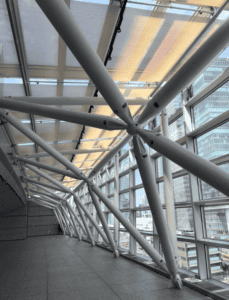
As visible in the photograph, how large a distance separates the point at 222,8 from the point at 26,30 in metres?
6.67

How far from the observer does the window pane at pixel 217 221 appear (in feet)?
32.0

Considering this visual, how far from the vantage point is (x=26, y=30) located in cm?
819

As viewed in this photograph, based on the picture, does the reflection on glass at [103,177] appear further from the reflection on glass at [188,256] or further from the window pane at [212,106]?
the window pane at [212,106]

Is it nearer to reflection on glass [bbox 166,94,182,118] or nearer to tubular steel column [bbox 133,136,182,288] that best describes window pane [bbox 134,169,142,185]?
reflection on glass [bbox 166,94,182,118]

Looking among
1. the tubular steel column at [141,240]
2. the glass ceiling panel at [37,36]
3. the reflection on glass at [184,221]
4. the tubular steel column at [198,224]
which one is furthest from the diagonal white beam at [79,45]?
the reflection on glass at [184,221]

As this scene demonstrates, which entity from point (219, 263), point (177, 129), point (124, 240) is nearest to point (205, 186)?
point (219, 263)

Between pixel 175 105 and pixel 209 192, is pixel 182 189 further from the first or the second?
pixel 175 105

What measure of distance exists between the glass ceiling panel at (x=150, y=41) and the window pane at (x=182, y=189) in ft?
18.6

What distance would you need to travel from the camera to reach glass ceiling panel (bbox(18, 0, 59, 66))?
755 centimetres

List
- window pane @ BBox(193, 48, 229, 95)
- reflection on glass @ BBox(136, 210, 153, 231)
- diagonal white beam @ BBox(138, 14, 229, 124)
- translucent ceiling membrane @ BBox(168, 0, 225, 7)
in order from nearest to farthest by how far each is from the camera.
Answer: diagonal white beam @ BBox(138, 14, 229, 124) < translucent ceiling membrane @ BBox(168, 0, 225, 7) < window pane @ BBox(193, 48, 229, 95) < reflection on glass @ BBox(136, 210, 153, 231)

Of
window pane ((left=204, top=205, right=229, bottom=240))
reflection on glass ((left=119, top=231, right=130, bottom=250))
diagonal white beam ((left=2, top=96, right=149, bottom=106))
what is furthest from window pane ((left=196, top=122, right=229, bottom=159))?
reflection on glass ((left=119, top=231, right=130, bottom=250))

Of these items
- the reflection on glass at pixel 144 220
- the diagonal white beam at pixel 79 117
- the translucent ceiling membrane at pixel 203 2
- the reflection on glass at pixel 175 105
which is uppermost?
the translucent ceiling membrane at pixel 203 2

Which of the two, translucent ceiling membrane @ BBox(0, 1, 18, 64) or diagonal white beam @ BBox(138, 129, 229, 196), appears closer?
diagonal white beam @ BBox(138, 129, 229, 196)

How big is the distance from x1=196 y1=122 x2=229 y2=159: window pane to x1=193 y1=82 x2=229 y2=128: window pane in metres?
0.81
